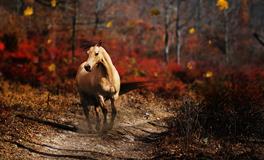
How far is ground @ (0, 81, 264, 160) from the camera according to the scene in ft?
27.1

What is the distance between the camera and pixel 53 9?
26234mm

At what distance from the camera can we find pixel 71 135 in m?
10.5

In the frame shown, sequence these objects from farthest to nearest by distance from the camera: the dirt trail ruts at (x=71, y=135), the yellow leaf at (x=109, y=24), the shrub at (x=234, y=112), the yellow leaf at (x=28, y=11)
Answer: the yellow leaf at (x=109, y=24) → the yellow leaf at (x=28, y=11) → the shrub at (x=234, y=112) → the dirt trail ruts at (x=71, y=135)

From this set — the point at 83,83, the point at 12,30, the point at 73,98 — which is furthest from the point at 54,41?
the point at 83,83

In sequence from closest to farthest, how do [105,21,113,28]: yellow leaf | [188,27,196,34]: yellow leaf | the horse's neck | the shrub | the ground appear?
1. the ground
2. the shrub
3. the horse's neck
4. [105,21,113,28]: yellow leaf
5. [188,27,196,34]: yellow leaf

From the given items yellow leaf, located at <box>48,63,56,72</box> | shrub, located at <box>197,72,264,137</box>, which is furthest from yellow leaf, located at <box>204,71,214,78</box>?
shrub, located at <box>197,72,264,137</box>

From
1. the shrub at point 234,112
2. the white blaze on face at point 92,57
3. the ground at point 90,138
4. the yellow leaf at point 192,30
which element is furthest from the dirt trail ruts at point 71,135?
the yellow leaf at point 192,30

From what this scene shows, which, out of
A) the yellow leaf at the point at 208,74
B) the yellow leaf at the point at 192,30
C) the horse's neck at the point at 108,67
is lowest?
the yellow leaf at the point at 208,74

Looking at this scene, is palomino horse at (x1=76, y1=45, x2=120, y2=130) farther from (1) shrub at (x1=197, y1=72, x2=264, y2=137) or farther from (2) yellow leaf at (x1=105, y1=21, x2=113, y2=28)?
(2) yellow leaf at (x1=105, y1=21, x2=113, y2=28)

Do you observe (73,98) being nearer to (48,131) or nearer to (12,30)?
(48,131)

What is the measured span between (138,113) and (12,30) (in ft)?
34.8

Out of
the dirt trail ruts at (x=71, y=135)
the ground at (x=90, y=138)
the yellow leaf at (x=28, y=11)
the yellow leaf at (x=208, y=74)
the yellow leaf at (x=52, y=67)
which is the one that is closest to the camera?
the ground at (x=90, y=138)

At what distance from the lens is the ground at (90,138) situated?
27.1 feet

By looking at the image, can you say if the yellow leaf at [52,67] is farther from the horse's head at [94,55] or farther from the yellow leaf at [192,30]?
the yellow leaf at [192,30]
